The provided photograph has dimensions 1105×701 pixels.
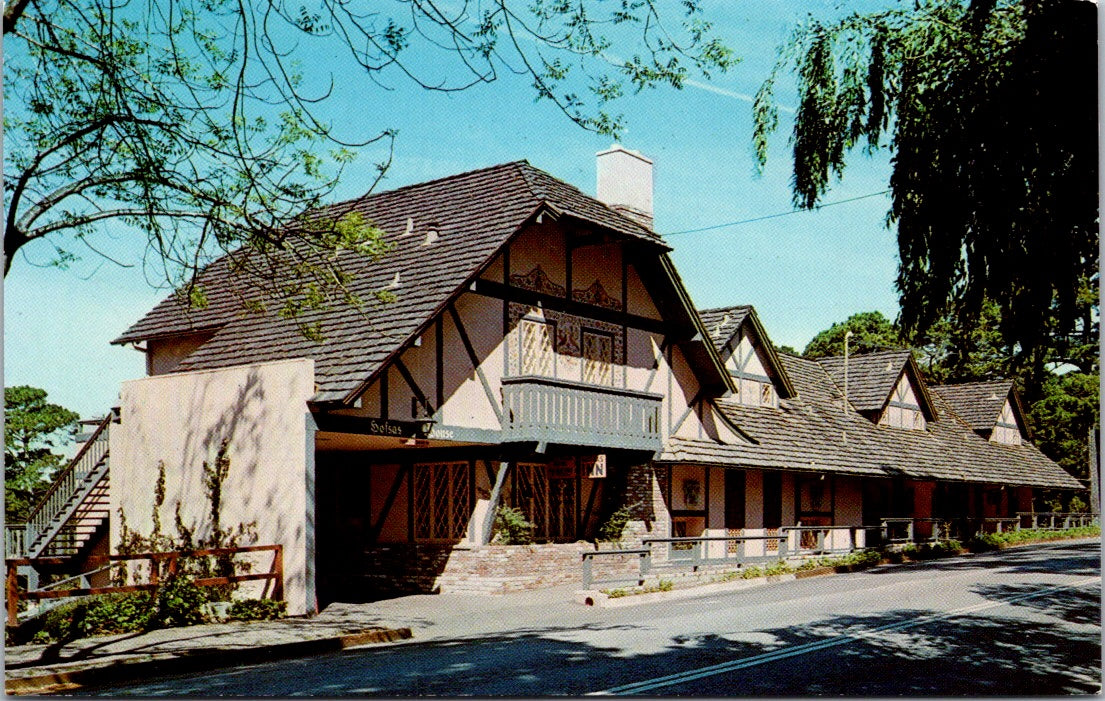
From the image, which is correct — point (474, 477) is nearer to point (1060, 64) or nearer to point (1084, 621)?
point (1084, 621)

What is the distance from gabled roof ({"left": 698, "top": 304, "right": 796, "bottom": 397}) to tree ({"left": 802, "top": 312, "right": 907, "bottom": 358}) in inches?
698

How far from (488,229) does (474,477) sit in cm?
424

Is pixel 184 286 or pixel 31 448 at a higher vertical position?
pixel 184 286

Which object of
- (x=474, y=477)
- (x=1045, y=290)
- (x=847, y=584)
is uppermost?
(x=1045, y=290)

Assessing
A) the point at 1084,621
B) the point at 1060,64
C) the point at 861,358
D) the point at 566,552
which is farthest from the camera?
the point at 861,358

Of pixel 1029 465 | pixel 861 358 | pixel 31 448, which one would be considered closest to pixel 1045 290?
pixel 31 448

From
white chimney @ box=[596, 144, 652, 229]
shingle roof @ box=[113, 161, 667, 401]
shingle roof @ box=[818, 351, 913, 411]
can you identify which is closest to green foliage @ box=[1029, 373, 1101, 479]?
shingle roof @ box=[818, 351, 913, 411]

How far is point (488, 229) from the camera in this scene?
20719mm

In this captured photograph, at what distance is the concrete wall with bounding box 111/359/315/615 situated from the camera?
55.7ft

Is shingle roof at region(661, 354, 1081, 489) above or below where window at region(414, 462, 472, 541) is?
above

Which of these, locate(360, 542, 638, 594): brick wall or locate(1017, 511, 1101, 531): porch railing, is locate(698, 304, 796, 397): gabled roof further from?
locate(1017, 511, 1101, 531): porch railing

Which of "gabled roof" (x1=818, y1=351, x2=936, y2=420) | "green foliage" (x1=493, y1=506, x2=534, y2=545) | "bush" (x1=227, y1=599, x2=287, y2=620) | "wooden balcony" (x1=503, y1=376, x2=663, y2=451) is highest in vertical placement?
"gabled roof" (x1=818, y1=351, x2=936, y2=420)

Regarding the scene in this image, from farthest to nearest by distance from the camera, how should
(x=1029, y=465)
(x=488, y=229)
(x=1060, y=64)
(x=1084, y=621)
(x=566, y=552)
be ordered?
1. (x=1029, y=465)
2. (x=566, y=552)
3. (x=488, y=229)
4. (x=1084, y=621)
5. (x=1060, y=64)

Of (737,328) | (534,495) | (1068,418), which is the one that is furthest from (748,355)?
(534,495)
